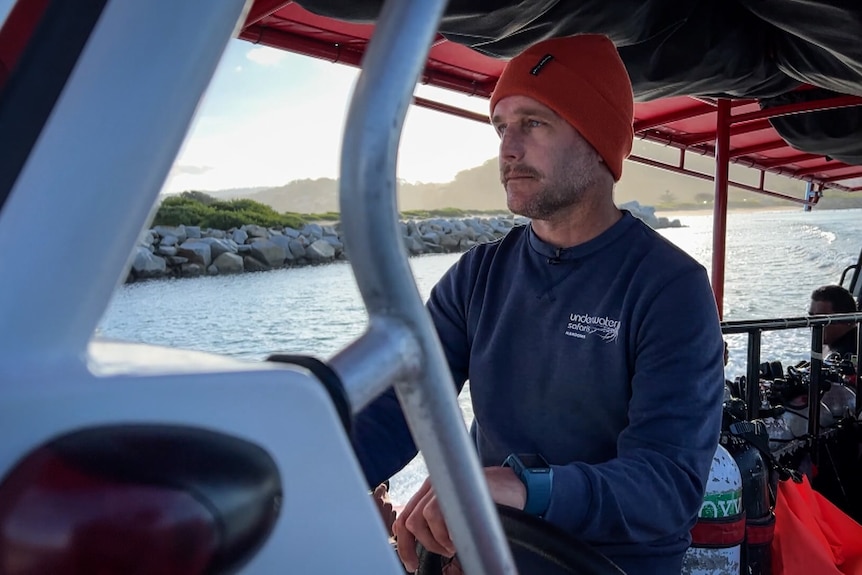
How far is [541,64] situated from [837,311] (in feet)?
9.61

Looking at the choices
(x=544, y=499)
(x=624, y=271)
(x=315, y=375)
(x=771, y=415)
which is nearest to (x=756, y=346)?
Result: (x=771, y=415)

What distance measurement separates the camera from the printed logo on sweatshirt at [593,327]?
127cm

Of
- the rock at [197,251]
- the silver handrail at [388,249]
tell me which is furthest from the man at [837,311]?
the rock at [197,251]

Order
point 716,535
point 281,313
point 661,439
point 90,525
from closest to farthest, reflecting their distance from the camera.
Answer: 1. point 90,525
2. point 661,439
3. point 716,535
4. point 281,313

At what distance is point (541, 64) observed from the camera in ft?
4.77

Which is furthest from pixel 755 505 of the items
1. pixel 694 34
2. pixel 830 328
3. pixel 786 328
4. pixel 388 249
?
pixel 830 328

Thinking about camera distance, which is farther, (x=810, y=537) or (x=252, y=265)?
(x=252, y=265)

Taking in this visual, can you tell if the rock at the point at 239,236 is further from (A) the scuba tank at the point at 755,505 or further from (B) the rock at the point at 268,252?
(A) the scuba tank at the point at 755,505

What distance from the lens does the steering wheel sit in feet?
2.38

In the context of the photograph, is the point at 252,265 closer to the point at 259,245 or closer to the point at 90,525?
the point at 259,245

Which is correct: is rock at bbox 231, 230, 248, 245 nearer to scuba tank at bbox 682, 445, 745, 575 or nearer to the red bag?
the red bag

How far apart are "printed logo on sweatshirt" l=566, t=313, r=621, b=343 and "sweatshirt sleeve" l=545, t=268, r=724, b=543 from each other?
45mm

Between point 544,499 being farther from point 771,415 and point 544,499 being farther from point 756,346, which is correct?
point 771,415

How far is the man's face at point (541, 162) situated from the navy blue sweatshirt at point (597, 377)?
0.09 meters
